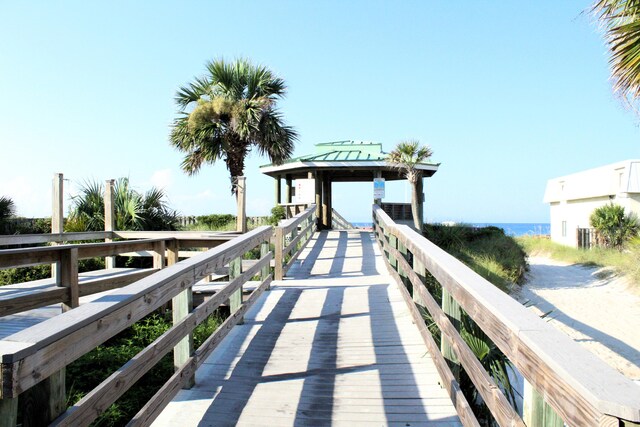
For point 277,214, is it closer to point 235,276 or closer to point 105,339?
point 235,276

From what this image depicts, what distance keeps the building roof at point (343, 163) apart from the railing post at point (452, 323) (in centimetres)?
1494

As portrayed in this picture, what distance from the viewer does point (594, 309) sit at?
45.8ft

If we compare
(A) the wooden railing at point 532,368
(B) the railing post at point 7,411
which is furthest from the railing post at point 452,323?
(B) the railing post at point 7,411

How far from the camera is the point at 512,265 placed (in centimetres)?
1709

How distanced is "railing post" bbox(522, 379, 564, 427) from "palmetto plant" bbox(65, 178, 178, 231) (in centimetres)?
1326

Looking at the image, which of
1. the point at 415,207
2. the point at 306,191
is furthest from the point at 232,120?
the point at 415,207

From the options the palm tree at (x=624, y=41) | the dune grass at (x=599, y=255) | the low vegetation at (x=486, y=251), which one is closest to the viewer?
the palm tree at (x=624, y=41)

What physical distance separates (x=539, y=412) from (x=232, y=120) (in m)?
14.9

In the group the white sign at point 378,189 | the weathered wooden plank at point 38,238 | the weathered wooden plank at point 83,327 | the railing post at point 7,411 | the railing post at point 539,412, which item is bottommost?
the railing post at point 539,412

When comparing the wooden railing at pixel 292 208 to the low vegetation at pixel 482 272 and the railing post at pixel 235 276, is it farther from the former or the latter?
the railing post at pixel 235 276

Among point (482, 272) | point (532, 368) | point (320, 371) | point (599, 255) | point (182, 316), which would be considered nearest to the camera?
point (532, 368)

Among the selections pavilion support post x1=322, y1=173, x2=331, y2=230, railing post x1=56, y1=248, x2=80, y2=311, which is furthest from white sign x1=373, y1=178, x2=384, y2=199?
railing post x1=56, y1=248, x2=80, y2=311

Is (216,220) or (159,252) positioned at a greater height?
(216,220)

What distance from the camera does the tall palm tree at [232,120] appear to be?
15852mm
